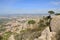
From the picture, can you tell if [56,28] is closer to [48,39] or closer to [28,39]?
[48,39]

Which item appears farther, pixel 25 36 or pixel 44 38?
pixel 25 36

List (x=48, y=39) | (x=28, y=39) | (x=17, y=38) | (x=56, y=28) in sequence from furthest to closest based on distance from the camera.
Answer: (x=17, y=38), (x=28, y=39), (x=56, y=28), (x=48, y=39)

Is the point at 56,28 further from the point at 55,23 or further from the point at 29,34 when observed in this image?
the point at 29,34

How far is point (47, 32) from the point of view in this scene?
1484cm

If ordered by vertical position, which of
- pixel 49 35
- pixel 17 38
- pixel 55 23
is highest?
pixel 55 23

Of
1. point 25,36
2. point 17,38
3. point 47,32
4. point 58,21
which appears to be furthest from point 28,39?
point 58,21

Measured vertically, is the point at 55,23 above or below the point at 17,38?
above

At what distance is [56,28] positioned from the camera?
50.1 ft

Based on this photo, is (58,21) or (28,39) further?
(28,39)

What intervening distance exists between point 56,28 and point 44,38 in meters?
2.01

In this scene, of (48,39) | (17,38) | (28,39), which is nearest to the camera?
(48,39)

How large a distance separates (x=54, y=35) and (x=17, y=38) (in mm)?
5944

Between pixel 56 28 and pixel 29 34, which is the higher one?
pixel 56 28

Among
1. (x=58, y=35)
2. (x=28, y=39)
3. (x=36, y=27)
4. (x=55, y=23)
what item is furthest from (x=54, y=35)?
(x=36, y=27)
